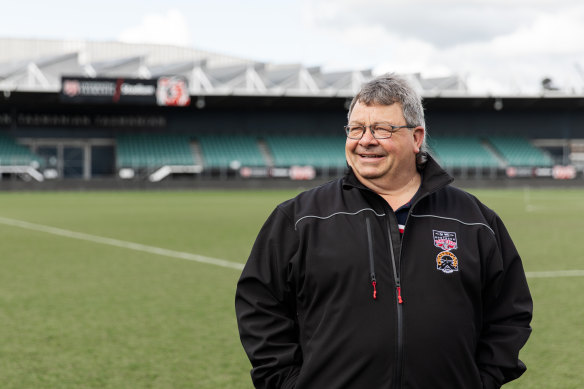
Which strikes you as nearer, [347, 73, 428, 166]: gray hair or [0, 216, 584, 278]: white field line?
[347, 73, 428, 166]: gray hair

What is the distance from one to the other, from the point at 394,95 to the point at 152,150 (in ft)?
154

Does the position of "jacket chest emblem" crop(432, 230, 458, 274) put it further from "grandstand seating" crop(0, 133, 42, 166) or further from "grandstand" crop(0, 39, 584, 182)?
"grandstand seating" crop(0, 133, 42, 166)

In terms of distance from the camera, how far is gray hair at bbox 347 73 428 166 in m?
2.53

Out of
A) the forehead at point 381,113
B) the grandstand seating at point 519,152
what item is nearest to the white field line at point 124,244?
the forehead at point 381,113

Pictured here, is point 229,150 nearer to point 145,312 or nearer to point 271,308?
point 145,312

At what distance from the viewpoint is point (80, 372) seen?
201 inches

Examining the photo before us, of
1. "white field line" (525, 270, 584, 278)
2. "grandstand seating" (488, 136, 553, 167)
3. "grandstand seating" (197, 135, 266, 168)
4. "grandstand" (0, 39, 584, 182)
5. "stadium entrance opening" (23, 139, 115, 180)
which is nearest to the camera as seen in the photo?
"white field line" (525, 270, 584, 278)

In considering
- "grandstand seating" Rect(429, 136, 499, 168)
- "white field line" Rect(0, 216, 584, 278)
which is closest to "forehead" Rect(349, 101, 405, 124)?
"white field line" Rect(0, 216, 584, 278)

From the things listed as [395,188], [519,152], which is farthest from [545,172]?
[395,188]

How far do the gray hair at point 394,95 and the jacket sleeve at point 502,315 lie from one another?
495 millimetres

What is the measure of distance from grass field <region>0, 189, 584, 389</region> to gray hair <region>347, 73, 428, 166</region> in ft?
9.34

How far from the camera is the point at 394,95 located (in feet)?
8.32

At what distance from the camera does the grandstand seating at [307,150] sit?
163ft

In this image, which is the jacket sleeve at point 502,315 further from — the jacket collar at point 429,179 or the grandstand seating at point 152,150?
the grandstand seating at point 152,150
